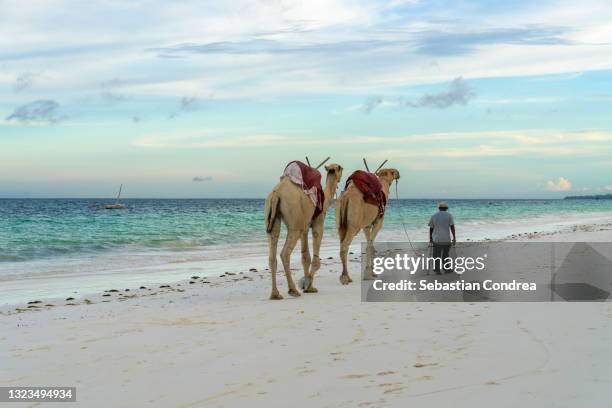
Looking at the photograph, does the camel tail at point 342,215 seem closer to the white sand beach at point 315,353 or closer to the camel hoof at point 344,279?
the camel hoof at point 344,279

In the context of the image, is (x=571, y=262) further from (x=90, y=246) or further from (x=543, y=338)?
(x=90, y=246)

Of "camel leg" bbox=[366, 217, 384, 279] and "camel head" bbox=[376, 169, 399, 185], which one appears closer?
"camel leg" bbox=[366, 217, 384, 279]

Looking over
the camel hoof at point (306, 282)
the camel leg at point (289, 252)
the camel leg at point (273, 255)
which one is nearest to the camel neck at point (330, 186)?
the camel hoof at point (306, 282)

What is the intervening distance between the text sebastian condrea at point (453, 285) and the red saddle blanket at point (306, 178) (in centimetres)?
202

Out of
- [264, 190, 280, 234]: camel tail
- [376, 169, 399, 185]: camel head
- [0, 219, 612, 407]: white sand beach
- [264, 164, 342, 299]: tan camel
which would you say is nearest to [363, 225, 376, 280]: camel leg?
[376, 169, 399, 185]: camel head

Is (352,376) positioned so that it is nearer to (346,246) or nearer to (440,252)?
(346,246)

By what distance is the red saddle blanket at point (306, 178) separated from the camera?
1112 cm

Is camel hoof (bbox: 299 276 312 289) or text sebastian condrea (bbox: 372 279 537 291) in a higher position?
camel hoof (bbox: 299 276 312 289)

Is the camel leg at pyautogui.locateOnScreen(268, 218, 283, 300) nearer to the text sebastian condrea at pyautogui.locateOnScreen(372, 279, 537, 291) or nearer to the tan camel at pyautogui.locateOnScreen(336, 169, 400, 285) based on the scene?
the text sebastian condrea at pyautogui.locateOnScreen(372, 279, 537, 291)

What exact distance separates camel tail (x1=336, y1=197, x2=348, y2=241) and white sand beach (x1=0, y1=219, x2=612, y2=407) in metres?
2.65

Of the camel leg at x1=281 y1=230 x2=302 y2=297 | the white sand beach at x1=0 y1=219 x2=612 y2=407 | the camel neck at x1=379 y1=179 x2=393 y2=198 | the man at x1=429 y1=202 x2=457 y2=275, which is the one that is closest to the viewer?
the white sand beach at x1=0 y1=219 x2=612 y2=407

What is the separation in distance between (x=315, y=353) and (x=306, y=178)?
15.2 feet

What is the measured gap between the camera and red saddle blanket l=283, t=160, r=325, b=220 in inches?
438

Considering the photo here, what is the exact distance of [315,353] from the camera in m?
7.04
